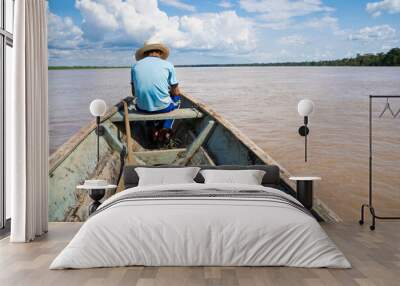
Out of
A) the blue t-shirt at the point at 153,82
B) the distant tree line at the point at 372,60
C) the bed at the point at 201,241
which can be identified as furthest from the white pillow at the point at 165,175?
the distant tree line at the point at 372,60

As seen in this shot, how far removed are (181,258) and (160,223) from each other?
286mm

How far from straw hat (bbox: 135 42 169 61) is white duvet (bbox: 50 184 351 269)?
309cm

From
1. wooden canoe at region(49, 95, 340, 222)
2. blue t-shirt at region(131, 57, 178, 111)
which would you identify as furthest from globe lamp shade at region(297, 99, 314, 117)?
blue t-shirt at region(131, 57, 178, 111)

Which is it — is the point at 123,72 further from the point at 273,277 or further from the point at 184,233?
the point at 273,277

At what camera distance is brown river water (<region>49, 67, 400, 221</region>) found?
21.5ft

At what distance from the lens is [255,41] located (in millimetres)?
7043

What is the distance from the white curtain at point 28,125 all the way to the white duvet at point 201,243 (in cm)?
129

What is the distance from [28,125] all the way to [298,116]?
10.00ft

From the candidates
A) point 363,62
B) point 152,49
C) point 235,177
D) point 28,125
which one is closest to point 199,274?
point 235,177

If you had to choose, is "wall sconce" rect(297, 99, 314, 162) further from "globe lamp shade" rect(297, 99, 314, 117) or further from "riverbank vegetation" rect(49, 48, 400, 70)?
"riverbank vegetation" rect(49, 48, 400, 70)

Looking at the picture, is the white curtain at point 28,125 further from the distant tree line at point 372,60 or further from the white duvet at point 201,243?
the distant tree line at point 372,60

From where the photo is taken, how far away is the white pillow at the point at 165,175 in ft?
19.6

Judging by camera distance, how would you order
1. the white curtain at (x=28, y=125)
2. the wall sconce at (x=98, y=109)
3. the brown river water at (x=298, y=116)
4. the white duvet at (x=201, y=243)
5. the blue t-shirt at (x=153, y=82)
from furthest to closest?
the blue t-shirt at (x=153, y=82) → the brown river water at (x=298, y=116) → the wall sconce at (x=98, y=109) → the white curtain at (x=28, y=125) → the white duvet at (x=201, y=243)

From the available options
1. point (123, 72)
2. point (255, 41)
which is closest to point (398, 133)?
point (255, 41)
